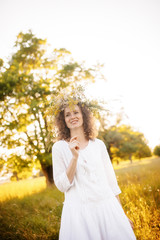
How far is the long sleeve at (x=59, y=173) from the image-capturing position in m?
1.76

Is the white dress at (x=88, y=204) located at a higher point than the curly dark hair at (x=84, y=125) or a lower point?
lower

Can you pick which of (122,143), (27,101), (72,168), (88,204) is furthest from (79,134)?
(122,143)

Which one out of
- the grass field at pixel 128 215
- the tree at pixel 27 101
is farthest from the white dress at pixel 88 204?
the tree at pixel 27 101

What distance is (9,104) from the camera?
8.17 m

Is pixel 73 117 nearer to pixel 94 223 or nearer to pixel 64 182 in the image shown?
pixel 64 182

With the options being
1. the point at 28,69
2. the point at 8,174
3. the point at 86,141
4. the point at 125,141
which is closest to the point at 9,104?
the point at 28,69

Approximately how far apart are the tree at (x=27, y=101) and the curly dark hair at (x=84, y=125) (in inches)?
192

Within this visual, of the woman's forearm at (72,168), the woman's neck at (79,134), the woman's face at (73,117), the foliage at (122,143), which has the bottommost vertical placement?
the foliage at (122,143)

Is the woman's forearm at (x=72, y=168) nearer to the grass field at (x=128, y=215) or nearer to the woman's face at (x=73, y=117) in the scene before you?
the woman's face at (x=73, y=117)

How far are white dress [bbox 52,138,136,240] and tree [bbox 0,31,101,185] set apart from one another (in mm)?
5569

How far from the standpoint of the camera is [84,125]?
97.9 inches

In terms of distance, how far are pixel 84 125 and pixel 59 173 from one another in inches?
36.3

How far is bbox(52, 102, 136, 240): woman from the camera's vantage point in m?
1.67

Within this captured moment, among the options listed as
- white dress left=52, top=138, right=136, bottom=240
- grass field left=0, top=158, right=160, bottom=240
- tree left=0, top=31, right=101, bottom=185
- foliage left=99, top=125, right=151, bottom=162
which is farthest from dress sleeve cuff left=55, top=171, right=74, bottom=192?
foliage left=99, top=125, right=151, bottom=162
